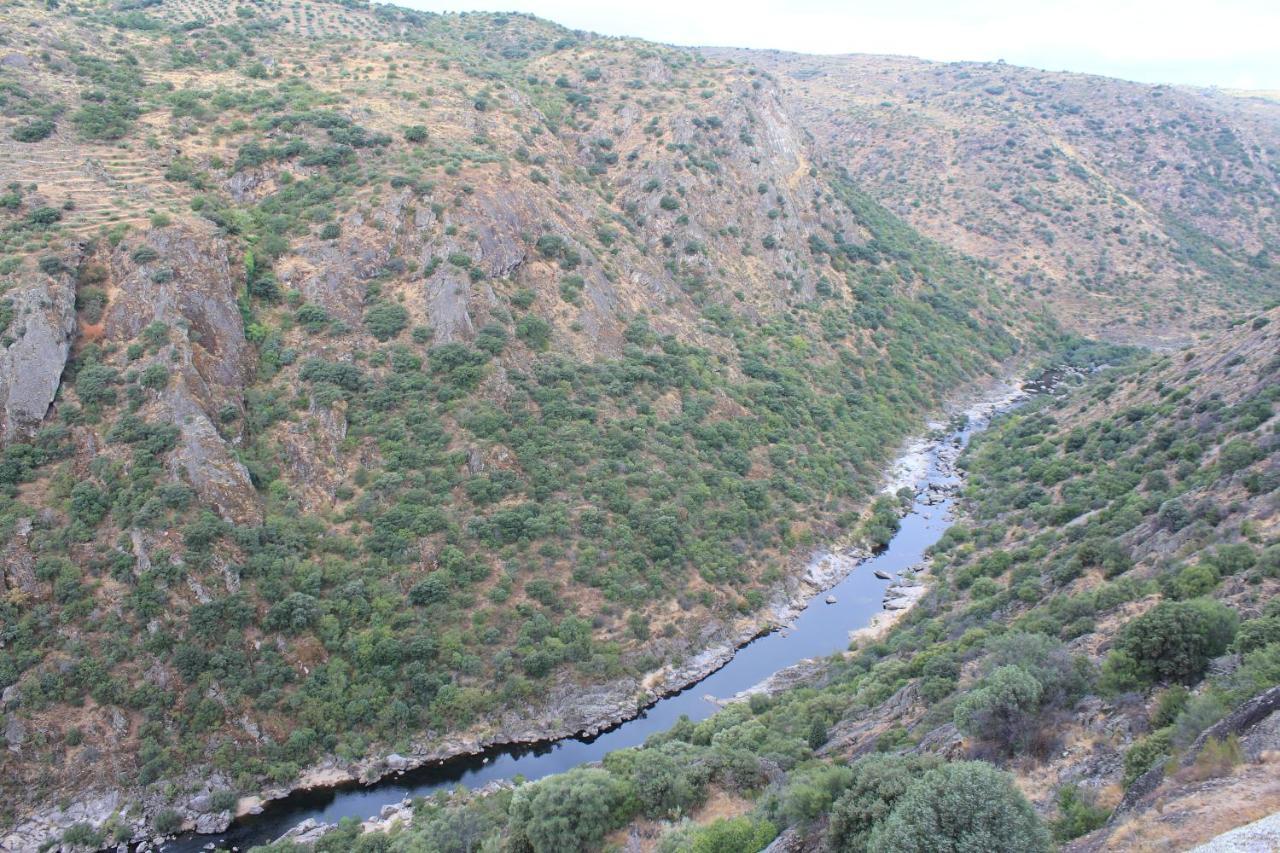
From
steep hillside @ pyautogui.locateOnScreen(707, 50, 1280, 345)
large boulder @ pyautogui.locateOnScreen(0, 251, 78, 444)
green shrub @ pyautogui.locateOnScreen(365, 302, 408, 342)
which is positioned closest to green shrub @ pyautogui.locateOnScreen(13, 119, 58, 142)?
large boulder @ pyautogui.locateOnScreen(0, 251, 78, 444)

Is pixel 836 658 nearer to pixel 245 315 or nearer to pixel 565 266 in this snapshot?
pixel 565 266

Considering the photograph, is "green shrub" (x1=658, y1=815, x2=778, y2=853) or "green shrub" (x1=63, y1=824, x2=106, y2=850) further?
"green shrub" (x1=63, y1=824, x2=106, y2=850)

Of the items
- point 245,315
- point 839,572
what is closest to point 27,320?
point 245,315

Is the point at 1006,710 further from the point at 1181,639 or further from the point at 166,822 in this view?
the point at 166,822

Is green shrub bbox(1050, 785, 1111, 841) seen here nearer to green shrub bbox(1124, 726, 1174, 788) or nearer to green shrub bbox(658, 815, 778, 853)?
green shrub bbox(1124, 726, 1174, 788)

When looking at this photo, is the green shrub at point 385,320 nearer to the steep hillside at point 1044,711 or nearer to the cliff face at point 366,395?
the cliff face at point 366,395

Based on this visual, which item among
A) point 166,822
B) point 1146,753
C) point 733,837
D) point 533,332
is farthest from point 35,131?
point 1146,753
